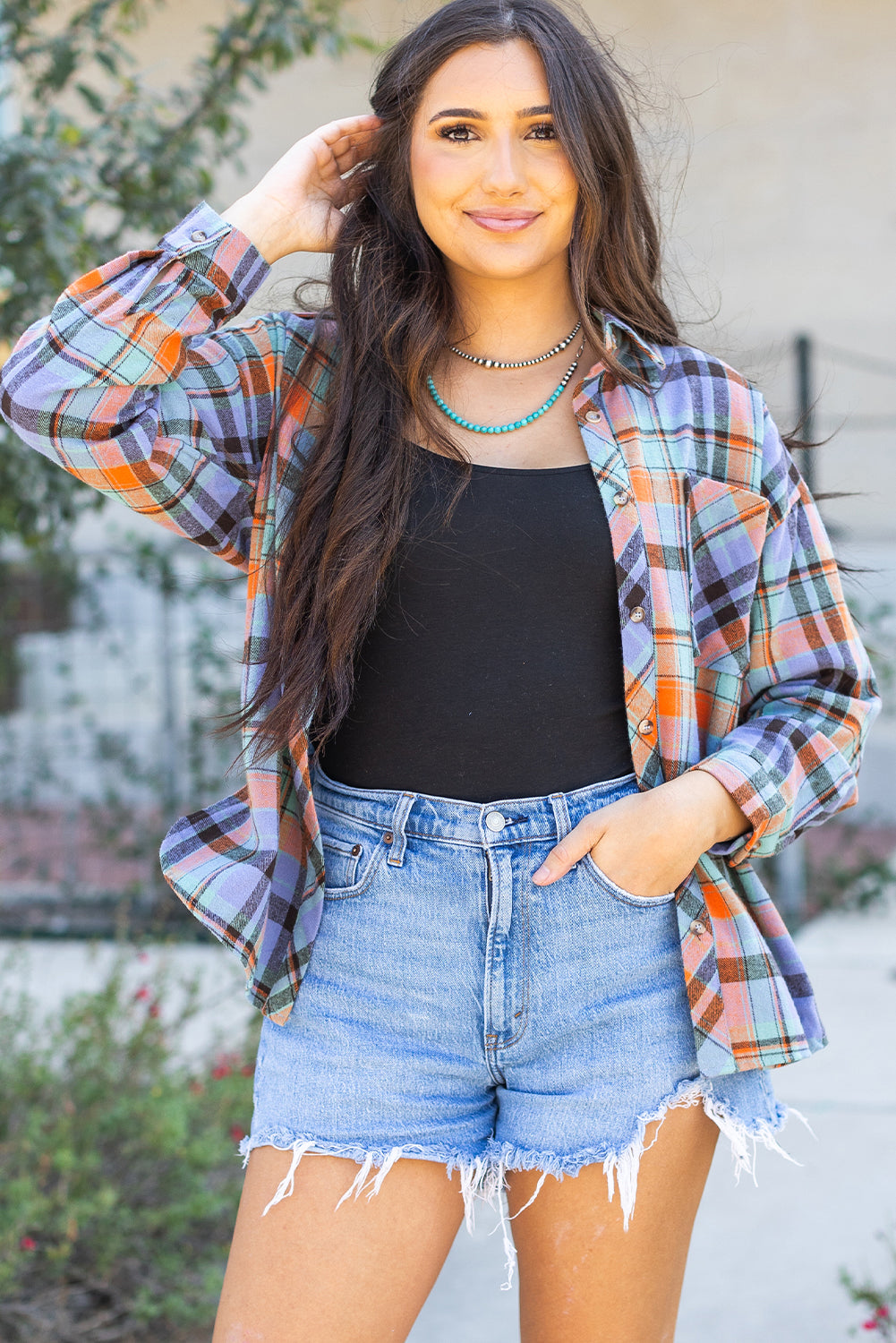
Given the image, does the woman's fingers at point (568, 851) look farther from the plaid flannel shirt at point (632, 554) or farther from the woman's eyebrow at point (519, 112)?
the woman's eyebrow at point (519, 112)

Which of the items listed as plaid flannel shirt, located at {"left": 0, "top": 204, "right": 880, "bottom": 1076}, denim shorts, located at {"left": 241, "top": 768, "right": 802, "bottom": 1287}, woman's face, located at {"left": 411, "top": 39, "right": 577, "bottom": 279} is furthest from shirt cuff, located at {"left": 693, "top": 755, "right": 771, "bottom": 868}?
woman's face, located at {"left": 411, "top": 39, "right": 577, "bottom": 279}

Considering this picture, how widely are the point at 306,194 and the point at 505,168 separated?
0.32 meters

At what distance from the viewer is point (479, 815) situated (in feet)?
5.41

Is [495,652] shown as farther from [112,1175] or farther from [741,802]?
[112,1175]

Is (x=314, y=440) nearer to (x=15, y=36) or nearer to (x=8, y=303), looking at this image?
(x=8, y=303)

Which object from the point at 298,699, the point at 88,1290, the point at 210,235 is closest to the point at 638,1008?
the point at 298,699

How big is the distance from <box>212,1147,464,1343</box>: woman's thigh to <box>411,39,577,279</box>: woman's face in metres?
1.16

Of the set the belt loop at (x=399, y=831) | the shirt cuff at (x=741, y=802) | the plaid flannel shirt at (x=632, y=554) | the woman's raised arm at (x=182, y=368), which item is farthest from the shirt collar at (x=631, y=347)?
the belt loop at (x=399, y=831)

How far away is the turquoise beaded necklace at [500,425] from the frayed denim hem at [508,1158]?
87 centimetres

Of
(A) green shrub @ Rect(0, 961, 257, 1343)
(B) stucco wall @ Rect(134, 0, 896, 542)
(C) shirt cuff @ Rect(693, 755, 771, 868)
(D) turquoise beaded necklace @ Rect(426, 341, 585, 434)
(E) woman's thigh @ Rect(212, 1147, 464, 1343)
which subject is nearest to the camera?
(E) woman's thigh @ Rect(212, 1147, 464, 1343)

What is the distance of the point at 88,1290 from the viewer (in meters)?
2.71

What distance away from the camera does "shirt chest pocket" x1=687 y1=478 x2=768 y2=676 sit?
5.82ft

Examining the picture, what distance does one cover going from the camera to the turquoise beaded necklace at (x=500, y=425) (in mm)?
1816

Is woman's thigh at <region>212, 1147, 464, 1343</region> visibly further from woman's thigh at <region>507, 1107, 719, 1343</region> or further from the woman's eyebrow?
the woman's eyebrow
